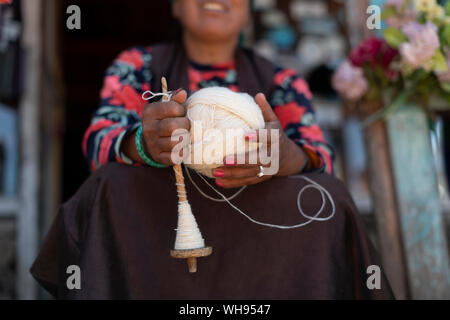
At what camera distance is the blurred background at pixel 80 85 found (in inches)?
75.1

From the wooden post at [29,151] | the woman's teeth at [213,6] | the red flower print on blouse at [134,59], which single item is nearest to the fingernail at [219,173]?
the red flower print on blouse at [134,59]

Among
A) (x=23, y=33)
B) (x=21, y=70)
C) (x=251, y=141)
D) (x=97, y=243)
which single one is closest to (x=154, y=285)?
(x=97, y=243)

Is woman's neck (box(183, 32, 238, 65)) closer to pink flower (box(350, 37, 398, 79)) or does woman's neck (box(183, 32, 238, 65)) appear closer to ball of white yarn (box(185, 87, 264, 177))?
pink flower (box(350, 37, 398, 79))

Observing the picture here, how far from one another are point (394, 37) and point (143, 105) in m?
1.04

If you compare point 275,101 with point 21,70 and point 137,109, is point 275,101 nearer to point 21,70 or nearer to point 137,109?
point 137,109

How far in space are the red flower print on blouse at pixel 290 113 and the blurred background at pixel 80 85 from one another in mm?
501

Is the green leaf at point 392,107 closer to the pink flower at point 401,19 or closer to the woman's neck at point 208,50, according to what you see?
the pink flower at point 401,19

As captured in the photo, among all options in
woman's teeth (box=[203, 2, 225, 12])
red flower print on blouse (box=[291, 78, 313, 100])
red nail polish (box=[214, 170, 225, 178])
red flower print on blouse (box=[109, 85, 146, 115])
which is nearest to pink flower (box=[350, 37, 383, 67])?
red flower print on blouse (box=[291, 78, 313, 100])

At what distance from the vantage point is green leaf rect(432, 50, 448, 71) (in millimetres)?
1562

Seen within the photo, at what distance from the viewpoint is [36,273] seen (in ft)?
3.92

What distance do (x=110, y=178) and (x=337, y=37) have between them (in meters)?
2.46

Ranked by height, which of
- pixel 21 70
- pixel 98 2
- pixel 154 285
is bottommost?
pixel 154 285

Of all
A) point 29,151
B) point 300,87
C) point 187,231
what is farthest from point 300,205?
point 29,151

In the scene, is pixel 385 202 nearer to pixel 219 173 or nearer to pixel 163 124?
pixel 219 173
